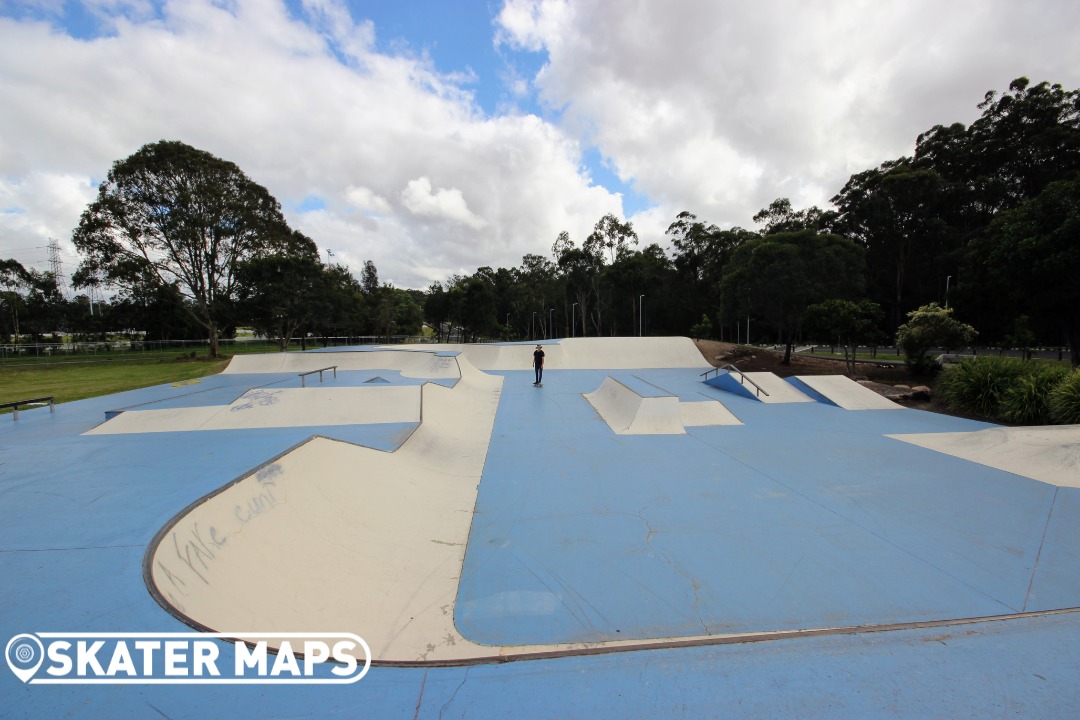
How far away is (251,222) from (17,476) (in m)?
25.9

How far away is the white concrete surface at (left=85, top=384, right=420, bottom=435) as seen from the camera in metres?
8.28

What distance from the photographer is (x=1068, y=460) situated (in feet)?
20.2

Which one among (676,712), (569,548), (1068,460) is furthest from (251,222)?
(1068,460)

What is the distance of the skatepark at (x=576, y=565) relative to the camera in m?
2.35

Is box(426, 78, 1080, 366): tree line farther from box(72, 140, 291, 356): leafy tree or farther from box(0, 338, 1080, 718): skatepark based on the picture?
box(72, 140, 291, 356): leafy tree

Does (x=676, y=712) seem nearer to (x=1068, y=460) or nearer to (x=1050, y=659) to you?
(x=1050, y=659)

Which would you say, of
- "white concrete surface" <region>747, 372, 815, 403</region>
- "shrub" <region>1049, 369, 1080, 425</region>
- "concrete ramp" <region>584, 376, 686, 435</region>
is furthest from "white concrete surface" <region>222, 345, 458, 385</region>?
"shrub" <region>1049, 369, 1080, 425</region>

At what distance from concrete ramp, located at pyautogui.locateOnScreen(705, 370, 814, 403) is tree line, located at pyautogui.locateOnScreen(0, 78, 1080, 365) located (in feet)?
23.2

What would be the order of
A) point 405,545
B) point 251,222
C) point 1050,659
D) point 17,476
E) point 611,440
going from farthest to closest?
point 251,222, point 611,440, point 17,476, point 405,545, point 1050,659

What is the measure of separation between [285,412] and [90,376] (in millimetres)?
16006

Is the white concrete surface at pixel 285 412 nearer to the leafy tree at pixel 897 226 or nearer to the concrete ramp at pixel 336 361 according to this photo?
the concrete ramp at pixel 336 361

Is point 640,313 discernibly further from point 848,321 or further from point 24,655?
point 24,655
